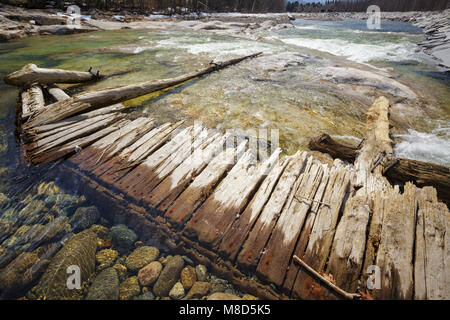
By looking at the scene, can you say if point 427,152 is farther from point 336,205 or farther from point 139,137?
point 139,137

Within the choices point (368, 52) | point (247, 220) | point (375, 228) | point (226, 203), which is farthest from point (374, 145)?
point (368, 52)

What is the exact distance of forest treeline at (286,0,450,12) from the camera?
46.0 meters

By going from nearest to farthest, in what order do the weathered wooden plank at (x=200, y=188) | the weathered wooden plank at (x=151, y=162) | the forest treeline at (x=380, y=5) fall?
the weathered wooden plank at (x=200, y=188) < the weathered wooden plank at (x=151, y=162) < the forest treeline at (x=380, y=5)

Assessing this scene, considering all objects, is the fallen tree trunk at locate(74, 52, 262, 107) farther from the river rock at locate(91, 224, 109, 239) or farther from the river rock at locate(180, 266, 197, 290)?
the river rock at locate(180, 266, 197, 290)

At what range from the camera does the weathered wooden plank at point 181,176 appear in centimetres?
282

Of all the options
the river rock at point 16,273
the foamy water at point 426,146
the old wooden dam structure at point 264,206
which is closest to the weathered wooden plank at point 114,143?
the old wooden dam structure at point 264,206

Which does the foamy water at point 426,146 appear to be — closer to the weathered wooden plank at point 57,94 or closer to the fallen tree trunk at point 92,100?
the fallen tree trunk at point 92,100

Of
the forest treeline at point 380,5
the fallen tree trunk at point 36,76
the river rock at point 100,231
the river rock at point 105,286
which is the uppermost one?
the forest treeline at point 380,5

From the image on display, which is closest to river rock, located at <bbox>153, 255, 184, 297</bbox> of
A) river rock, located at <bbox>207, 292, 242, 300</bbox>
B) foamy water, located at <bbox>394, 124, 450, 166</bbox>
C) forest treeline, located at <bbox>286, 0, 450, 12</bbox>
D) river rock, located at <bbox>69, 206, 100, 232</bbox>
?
river rock, located at <bbox>207, 292, 242, 300</bbox>

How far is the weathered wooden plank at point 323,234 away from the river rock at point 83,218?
290 centimetres

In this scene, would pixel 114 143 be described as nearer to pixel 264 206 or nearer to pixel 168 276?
pixel 168 276
